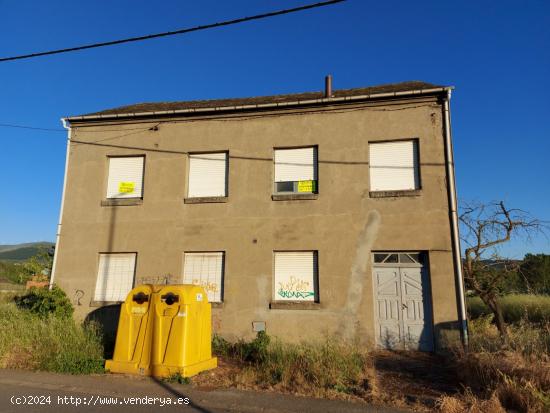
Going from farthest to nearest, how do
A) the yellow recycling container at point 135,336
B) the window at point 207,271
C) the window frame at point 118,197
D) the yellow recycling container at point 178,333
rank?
the window frame at point 118,197, the window at point 207,271, the yellow recycling container at point 135,336, the yellow recycling container at point 178,333

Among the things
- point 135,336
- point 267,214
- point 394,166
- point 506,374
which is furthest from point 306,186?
point 506,374

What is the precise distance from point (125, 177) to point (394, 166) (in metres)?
7.43

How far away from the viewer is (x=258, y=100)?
41.0 ft

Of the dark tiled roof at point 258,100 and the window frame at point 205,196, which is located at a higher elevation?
the dark tiled roof at point 258,100

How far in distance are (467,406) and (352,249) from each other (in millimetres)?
5008

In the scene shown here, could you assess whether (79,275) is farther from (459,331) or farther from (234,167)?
(459,331)

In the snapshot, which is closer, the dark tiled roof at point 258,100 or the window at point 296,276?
the window at point 296,276

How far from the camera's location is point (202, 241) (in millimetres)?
10836

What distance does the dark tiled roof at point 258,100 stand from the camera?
1132 cm

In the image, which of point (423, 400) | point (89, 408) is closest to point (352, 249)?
point (423, 400)

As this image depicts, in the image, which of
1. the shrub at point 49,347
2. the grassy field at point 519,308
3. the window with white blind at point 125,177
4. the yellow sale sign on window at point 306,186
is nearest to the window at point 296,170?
the yellow sale sign on window at point 306,186

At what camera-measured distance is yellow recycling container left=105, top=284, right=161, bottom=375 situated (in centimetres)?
729

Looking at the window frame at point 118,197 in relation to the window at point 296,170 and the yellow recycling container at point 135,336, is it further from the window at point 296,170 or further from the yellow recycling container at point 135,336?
the yellow recycling container at point 135,336

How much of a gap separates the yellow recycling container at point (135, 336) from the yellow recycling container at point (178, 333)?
0.48 ft
